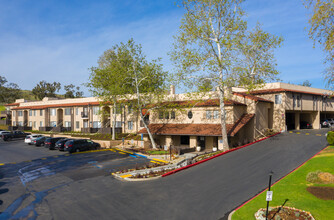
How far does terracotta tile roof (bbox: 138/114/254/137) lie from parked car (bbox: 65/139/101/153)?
766 centimetres

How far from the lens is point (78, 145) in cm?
3039

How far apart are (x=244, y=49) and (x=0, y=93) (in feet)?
398

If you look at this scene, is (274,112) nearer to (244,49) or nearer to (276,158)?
(244,49)

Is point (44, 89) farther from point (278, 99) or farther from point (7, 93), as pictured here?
point (278, 99)

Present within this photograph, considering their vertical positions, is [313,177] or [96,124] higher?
[96,124]

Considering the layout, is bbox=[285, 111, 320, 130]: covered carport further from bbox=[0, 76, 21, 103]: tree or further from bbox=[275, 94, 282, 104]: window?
bbox=[0, 76, 21, 103]: tree

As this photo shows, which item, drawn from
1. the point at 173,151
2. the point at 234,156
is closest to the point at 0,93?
the point at 173,151

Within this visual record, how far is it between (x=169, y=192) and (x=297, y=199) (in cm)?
707

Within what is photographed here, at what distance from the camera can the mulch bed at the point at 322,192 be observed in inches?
456

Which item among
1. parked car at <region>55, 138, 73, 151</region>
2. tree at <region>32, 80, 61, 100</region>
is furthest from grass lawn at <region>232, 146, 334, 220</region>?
tree at <region>32, 80, 61, 100</region>

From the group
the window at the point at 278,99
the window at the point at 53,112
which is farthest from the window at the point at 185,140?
the window at the point at 53,112

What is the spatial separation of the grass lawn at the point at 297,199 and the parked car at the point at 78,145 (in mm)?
24367

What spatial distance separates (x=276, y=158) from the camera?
2025 cm

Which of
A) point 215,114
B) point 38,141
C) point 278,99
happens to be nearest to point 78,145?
point 38,141
